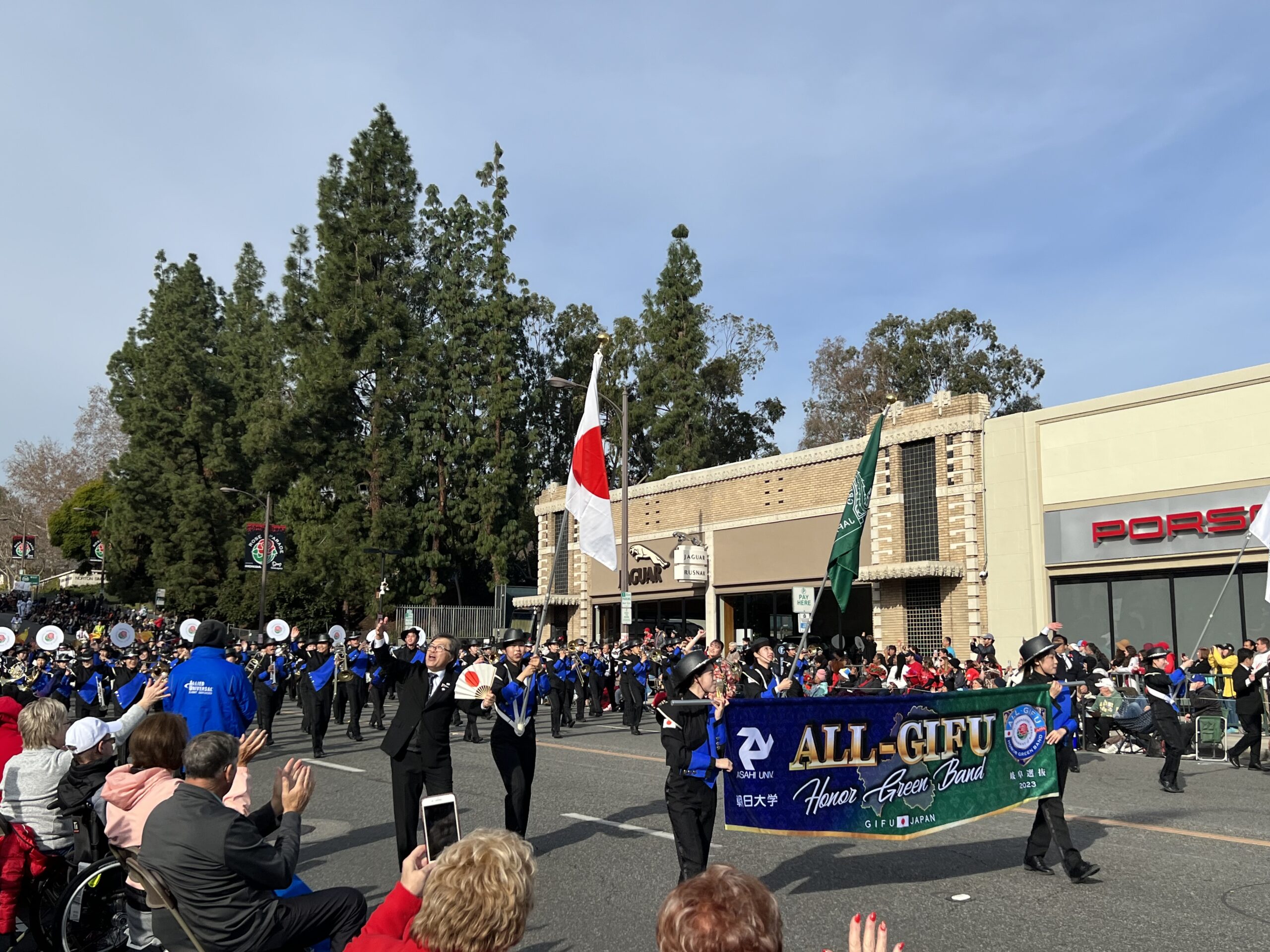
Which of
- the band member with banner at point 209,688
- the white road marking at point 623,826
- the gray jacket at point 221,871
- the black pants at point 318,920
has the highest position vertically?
the band member with banner at point 209,688

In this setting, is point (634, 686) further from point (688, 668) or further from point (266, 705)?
point (688, 668)

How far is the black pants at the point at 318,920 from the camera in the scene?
4.21 meters

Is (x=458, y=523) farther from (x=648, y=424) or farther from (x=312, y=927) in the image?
(x=312, y=927)

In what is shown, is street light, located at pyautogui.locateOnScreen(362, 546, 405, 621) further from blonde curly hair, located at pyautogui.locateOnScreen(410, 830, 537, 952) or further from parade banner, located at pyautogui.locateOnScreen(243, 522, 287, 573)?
blonde curly hair, located at pyautogui.locateOnScreen(410, 830, 537, 952)

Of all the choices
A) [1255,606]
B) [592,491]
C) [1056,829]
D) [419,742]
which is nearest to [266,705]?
[592,491]

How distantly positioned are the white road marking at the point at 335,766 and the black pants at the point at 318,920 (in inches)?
412

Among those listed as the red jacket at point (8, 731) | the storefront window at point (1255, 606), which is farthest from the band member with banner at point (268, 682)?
the storefront window at point (1255, 606)

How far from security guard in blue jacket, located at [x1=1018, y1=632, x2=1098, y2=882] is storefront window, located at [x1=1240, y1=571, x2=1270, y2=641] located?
60.1 ft

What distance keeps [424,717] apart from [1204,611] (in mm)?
22370

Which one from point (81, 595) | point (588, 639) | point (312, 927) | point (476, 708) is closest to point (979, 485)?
point (588, 639)

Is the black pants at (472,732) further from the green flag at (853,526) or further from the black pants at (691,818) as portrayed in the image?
the black pants at (691,818)

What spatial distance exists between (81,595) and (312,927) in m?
90.4

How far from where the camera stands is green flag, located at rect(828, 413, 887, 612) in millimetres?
14773

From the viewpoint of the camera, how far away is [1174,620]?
25.0m
